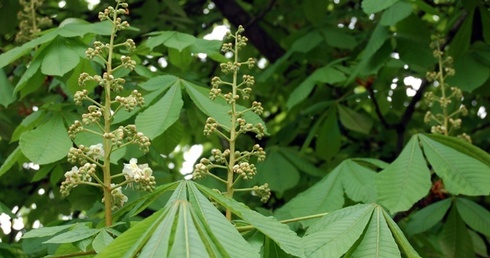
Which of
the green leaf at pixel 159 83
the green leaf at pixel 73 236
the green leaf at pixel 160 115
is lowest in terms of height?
the green leaf at pixel 73 236

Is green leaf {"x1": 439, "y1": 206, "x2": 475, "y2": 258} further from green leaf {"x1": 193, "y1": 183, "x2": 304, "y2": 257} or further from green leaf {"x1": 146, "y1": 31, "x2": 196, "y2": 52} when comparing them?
green leaf {"x1": 193, "y1": 183, "x2": 304, "y2": 257}

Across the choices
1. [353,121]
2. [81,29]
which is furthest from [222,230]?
[353,121]

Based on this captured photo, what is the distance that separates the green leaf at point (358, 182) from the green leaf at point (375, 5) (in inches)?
23.0

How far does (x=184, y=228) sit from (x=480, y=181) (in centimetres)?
117

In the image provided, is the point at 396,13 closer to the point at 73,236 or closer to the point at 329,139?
the point at 329,139

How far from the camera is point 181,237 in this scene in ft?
4.74

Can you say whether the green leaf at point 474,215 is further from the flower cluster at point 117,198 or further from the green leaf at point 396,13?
the flower cluster at point 117,198

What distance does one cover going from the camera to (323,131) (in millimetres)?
3756

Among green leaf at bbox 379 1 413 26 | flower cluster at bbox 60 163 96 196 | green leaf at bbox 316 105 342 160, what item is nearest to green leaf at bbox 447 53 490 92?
green leaf at bbox 379 1 413 26

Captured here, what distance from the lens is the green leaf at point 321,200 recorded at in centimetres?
254

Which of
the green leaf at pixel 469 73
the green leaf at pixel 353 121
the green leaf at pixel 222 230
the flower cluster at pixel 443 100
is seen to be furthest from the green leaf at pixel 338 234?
the green leaf at pixel 353 121

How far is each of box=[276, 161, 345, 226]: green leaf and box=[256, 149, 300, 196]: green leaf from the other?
2.13 ft

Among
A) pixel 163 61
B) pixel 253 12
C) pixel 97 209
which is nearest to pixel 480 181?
pixel 97 209

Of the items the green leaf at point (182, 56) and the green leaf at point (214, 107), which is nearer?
the green leaf at point (214, 107)
